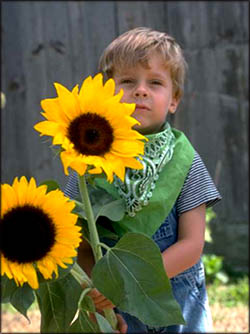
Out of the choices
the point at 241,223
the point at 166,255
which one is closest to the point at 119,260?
the point at 166,255

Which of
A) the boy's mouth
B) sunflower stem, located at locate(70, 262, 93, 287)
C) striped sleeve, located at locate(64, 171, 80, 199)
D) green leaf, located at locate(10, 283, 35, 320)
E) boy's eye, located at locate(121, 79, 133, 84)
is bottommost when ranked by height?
striped sleeve, located at locate(64, 171, 80, 199)

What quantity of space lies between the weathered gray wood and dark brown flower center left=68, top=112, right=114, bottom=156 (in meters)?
2.55

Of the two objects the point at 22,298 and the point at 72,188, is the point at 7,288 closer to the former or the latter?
the point at 22,298

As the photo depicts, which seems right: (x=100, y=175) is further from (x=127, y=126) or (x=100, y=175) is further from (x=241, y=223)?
(x=241, y=223)

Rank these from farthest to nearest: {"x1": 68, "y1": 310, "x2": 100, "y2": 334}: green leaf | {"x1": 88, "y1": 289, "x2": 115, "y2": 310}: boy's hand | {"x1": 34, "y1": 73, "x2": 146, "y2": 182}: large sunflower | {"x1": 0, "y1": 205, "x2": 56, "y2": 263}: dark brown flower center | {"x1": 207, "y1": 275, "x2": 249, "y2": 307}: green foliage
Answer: {"x1": 207, "y1": 275, "x2": 249, "y2": 307}: green foliage, {"x1": 88, "y1": 289, "x2": 115, "y2": 310}: boy's hand, {"x1": 68, "y1": 310, "x2": 100, "y2": 334}: green leaf, {"x1": 34, "y1": 73, "x2": 146, "y2": 182}: large sunflower, {"x1": 0, "y1": 205, "x2": 56, "y2": 263}: dark brown flower center

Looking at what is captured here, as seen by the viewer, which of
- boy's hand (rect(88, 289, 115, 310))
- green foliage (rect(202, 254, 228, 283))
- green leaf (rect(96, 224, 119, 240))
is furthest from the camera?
green foliage (rect(202, 254, 228, 283))

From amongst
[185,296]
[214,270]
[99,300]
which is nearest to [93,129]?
[99,300]

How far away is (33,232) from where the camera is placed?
0.79 metres

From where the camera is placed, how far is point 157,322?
→ 0.98 metres

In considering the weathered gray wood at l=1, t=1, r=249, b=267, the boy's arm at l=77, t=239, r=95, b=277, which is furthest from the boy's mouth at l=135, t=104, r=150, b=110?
the weathered gray wood at l=1, t=1, r=249, b=267

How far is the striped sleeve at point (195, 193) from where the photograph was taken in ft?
5.21

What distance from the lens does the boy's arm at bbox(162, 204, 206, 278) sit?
147 centimetres

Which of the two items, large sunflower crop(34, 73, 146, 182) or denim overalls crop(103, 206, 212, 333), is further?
denim overalls crop(103, 206, 212, 333)

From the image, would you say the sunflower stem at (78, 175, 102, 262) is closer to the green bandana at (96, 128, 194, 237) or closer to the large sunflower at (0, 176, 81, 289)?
the large sunflower at (0, 176, 81, 289)
